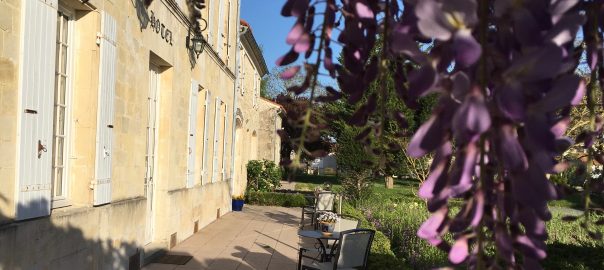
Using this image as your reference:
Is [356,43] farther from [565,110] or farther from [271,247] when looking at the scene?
[271,247]

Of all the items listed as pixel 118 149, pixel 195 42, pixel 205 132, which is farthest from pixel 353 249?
pixel 205 132

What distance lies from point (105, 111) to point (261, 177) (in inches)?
592

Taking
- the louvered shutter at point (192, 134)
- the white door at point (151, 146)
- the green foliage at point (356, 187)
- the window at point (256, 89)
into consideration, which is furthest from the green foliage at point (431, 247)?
the window at point (256, 89)

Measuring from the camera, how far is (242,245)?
971 cm

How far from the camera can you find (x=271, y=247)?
970 cm

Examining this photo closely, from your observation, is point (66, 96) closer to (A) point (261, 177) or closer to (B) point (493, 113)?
(B) point (493, 113)

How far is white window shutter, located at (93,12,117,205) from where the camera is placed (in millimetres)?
5301

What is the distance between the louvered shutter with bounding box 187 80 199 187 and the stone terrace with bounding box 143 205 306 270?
3.86 ft

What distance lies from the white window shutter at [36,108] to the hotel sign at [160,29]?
2.97 metres

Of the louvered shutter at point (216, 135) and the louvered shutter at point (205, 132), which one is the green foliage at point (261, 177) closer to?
the louvered shutter at point (216, 135)

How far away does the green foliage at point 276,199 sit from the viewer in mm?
18344

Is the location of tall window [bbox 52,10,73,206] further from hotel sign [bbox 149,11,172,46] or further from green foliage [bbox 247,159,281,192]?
green foliage [bbox 247,159,281,192]

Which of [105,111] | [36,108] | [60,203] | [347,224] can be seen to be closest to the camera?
[36,108]

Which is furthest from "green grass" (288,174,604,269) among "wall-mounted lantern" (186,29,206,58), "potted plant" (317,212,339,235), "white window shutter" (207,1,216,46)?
"white window shutter" (207,1,216,46)
